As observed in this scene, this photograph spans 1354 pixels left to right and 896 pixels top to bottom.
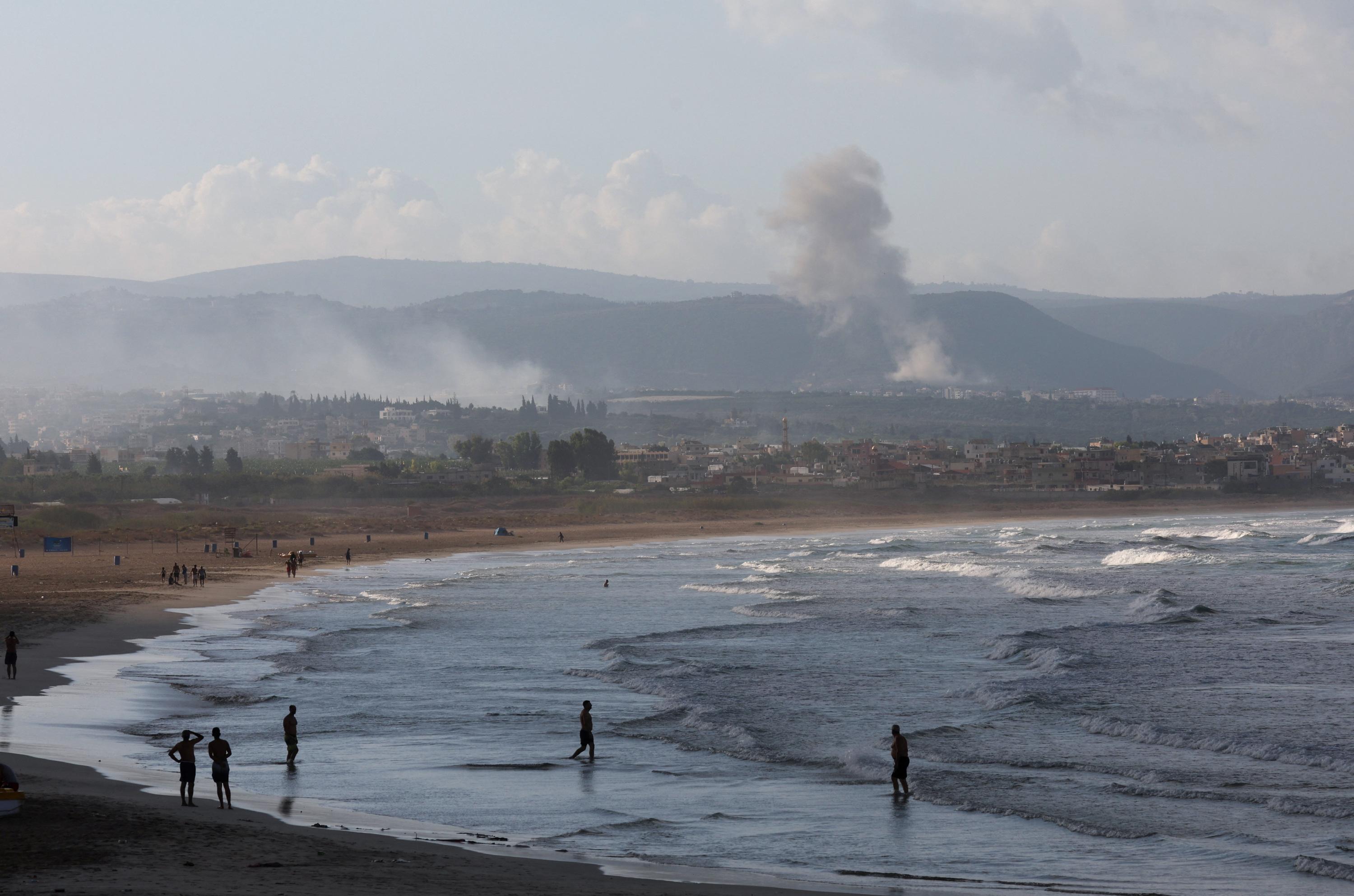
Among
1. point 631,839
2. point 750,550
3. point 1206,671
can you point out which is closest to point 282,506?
point 750,550

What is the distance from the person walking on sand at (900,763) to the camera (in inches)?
815

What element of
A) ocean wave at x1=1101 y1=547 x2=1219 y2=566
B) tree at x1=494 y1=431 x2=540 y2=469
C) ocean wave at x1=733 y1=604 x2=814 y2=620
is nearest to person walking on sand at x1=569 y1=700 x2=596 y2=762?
ocean wave at x1=733 y1=604 x2=814 y2=620

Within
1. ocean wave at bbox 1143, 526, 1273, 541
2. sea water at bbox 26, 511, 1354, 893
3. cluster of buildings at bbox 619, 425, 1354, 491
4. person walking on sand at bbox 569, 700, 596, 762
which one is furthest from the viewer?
cluster of buildings at bbox 619, 425, 1354, 491

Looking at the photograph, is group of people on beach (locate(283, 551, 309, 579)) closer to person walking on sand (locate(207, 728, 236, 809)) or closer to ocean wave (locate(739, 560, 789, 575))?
ocean wave (locate(739, 560, 789, 575))

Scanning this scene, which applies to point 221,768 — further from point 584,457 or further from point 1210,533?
point 584,457

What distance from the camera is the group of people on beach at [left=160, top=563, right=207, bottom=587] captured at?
57.2 metres

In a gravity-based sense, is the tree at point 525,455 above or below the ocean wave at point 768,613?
above

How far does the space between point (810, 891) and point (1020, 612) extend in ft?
108

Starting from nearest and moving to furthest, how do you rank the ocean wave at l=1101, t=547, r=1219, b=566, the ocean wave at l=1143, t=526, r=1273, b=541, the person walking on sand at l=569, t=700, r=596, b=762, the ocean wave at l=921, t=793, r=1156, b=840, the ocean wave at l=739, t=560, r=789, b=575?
the ocean wave at l=921, t=793, r=1156, b=840
the person walking on sand at l=569, t=700, r=596, b=762
the ocean wave at l=739, t=560, r=789, b=575
the ocean wave at l=1101, t=547, r=1219, b=566
the ocean wave at l=1143, t=526, r=1273, b=541

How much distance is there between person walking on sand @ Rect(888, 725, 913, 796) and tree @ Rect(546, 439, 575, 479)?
15100 centimetres

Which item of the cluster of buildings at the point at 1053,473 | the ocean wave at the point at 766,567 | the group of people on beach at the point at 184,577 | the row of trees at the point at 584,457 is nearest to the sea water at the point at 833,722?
the group of people on beach at the point at 184,577

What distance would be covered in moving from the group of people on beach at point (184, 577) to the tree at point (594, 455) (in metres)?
114

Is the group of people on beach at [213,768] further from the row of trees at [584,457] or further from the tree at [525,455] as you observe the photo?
the tree at [525,455]

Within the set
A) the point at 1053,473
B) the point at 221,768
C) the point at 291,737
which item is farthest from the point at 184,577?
the point at 1053,473
